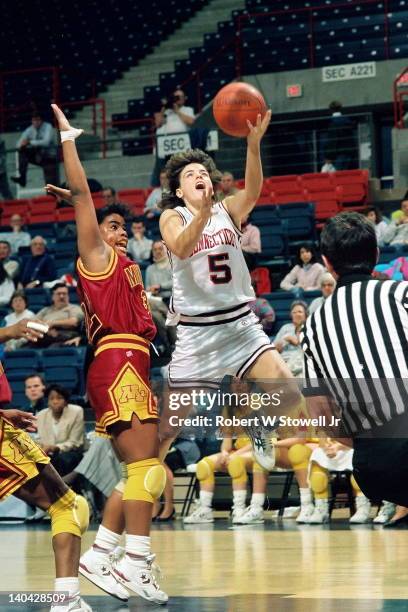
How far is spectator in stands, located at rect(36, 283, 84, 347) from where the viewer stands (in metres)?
14.1

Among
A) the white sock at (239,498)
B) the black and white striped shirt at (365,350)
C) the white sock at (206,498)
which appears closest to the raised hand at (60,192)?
the black and white striped shirt at (365,350)

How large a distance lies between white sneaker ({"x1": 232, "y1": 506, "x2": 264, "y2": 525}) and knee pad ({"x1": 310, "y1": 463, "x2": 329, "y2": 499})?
1.72 feet

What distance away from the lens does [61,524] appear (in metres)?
5.01

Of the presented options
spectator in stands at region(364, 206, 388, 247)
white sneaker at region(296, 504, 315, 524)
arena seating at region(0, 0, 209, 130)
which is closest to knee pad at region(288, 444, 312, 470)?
white sneaker at region(296, 504, 315, 524)

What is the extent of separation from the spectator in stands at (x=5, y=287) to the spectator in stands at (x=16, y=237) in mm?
1410

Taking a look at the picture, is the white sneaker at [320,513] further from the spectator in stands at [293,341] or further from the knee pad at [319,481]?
the spectator in stands at [293,341]

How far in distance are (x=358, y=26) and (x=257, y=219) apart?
17.6ft

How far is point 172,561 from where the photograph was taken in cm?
765

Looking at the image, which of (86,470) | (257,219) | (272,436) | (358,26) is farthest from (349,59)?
(272,436)

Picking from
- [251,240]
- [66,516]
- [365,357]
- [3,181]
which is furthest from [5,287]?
[365,357]

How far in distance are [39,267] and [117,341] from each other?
1027 centimetres

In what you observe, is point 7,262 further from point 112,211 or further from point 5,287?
point 112,211

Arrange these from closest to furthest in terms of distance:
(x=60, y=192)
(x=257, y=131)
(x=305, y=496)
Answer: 1. (x=60, y=192)
2. (x=257, y=131)
3. (x=305, y=496)

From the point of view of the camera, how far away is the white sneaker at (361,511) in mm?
10211
